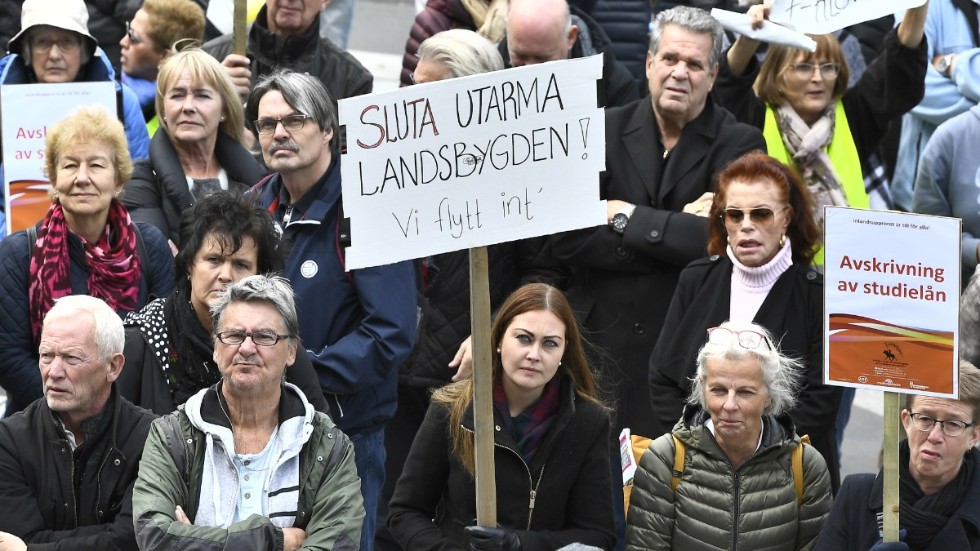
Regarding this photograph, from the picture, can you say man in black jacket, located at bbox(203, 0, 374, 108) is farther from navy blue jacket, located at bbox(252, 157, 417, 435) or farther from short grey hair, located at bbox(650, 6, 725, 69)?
navy blue jacket, located at bbox(252, 157, 417, 435)

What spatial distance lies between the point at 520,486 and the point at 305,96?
180 centimetres

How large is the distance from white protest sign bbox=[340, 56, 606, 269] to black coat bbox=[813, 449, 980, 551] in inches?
45.4

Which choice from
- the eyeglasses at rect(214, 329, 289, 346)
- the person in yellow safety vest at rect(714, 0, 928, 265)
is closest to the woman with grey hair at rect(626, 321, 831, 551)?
the eyeglasses at rect(214, 329, 289, 346)

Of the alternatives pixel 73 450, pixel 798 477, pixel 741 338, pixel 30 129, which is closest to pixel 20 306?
pixel 73 450

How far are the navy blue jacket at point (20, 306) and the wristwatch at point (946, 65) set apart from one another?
4.21m

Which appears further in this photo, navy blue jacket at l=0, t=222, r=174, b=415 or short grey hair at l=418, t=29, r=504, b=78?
short grey hair at l=418, t=29, r=504, b=78

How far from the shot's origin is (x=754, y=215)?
5832mm

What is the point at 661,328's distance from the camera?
636cm

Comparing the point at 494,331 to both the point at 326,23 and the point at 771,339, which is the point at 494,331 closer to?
the point at 771,339

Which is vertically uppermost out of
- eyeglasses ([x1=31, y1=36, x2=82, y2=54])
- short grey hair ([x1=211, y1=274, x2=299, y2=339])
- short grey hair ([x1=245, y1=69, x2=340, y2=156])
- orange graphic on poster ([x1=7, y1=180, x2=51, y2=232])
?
eyeglasses ([x1=31, y1=36, x2=82, y2=54])

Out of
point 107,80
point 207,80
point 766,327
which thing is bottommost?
point 766,327

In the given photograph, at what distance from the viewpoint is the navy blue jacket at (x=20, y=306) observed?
5.73m

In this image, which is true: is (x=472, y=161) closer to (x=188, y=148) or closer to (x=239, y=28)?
(x=188, y=148)

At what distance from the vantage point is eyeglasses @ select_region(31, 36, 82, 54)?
24.1 ft
